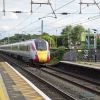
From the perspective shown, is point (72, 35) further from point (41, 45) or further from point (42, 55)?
point (42, 55)

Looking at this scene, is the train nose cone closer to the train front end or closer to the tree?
the train front end

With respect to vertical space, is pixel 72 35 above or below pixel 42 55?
above

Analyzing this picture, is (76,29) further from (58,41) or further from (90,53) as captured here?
(90,53)

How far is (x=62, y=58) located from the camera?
4838cm

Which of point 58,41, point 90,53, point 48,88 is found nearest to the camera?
point 48,88

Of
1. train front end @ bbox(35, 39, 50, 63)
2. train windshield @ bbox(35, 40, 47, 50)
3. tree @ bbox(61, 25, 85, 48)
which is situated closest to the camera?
train front end @ bbox(35, 39, 50, 63)

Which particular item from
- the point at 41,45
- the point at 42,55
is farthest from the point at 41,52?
the point at 41,45

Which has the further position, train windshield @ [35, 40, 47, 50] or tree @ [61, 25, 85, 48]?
tree @ [61, 25, 85, 48]

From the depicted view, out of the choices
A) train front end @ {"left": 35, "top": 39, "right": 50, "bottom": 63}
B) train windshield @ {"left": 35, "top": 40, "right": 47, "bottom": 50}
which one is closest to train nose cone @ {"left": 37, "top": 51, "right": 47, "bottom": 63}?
train front end @ {"left": 35, "top": 39, "right": 50, "bottom": 63}

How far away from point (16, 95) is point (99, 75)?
10.2 metres

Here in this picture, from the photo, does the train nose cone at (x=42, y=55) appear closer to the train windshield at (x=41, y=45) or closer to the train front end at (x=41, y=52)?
the train front end at (x=41, y=52)

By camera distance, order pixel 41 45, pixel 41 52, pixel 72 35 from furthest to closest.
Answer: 1. pixel 72 35
2. pixel 41 45
3. pixel 41 52

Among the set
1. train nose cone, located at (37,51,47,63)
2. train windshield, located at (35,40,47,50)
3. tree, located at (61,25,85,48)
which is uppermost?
tree, located at (61,25,85,48)

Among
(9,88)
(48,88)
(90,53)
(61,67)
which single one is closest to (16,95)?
(9,88)
